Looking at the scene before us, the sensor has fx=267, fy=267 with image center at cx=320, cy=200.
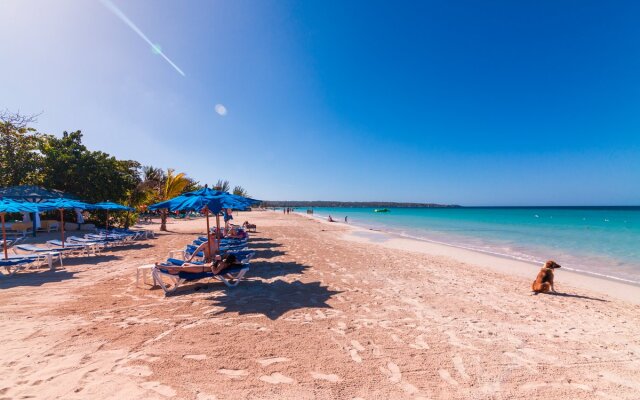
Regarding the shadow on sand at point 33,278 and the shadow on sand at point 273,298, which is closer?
the shadow on sand at point 273,298

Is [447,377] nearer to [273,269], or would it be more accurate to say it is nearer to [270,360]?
[270,360]

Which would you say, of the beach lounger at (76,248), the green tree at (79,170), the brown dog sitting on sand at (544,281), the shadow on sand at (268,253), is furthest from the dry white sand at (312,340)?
the green tree at (79,170)

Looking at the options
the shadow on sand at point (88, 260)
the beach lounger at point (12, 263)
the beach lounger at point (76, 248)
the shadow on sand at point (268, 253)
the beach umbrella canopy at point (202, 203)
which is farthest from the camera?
the shadow on sand at point (268, 253)

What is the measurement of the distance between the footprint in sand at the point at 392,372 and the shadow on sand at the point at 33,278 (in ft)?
25.0

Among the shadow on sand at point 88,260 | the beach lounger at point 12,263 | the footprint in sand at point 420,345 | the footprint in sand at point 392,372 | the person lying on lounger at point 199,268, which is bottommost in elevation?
the footprint in sand at point 420,345

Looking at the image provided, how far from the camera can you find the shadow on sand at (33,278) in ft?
20.0

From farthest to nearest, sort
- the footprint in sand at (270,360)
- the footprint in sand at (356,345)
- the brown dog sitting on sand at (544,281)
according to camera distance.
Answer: the brown dog sitting on sand at (544,281) < the footprint in sand at (356,345) < the footprint in sand at (270,360)

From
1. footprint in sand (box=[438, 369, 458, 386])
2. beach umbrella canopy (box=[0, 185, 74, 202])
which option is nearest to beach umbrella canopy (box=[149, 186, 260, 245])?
footprint in sand (box=[438, 369, 458, 386])

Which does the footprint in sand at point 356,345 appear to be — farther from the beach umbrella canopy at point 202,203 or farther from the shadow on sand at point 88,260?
the shadow on sand at point 88,260

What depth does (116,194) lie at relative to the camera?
17422 mm

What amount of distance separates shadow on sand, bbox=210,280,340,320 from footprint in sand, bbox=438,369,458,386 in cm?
227

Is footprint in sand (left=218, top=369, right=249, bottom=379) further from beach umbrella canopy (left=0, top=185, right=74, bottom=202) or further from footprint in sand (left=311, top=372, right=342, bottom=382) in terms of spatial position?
beach umbrella canopy (left=0, top=185, right=74, bottom=202)

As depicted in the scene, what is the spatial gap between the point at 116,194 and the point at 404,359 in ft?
66.5

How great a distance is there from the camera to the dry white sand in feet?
8.94
